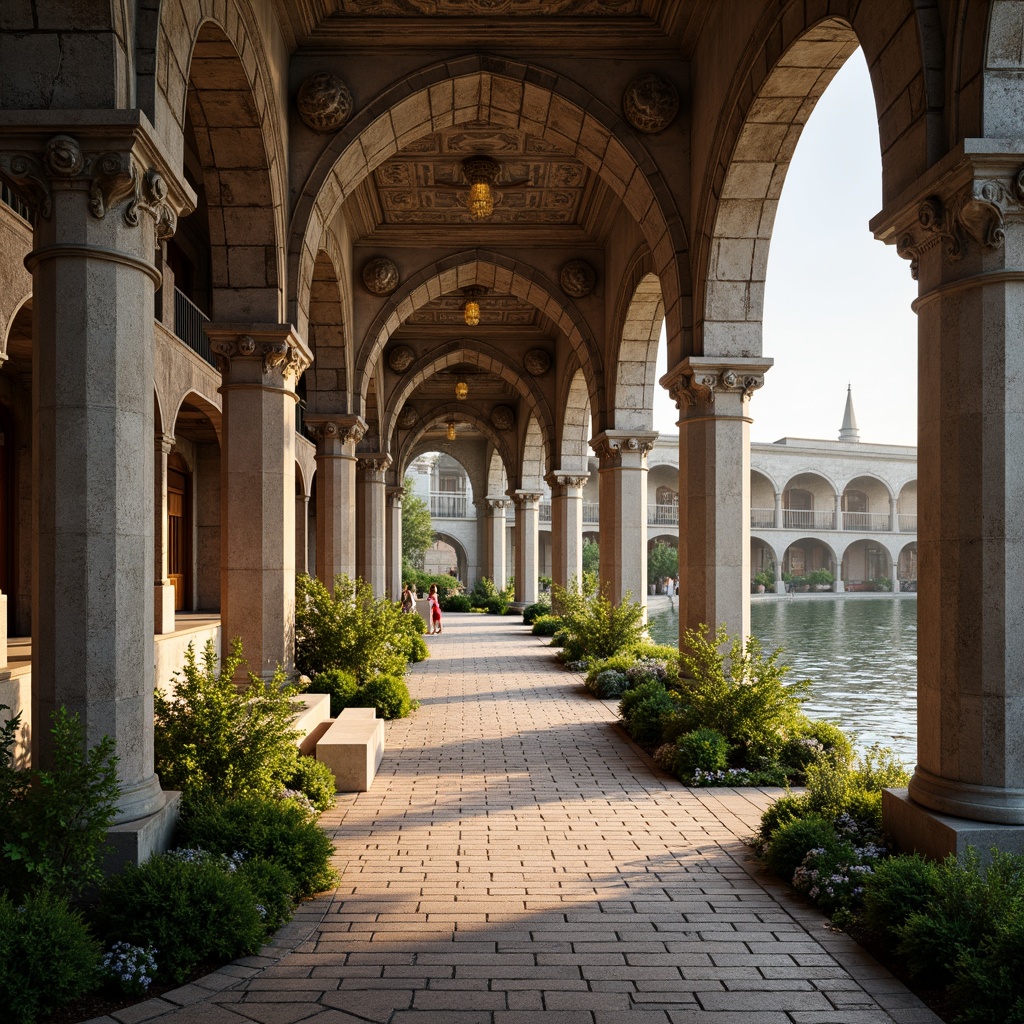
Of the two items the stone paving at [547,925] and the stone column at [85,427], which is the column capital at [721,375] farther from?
the stone column at [85,427]

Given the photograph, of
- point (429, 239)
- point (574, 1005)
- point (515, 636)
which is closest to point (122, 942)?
point (574, 1005)

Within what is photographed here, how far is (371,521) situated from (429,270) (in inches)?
254

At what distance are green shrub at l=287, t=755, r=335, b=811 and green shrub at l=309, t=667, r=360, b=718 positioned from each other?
315 centimetres

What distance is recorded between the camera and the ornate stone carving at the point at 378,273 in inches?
595

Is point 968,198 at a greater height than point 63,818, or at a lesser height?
greater

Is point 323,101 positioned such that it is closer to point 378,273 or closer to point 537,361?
point 378,273

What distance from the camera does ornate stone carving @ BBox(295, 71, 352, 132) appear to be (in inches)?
358

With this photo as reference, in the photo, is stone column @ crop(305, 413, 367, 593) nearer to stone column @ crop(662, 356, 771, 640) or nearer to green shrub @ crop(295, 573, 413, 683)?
green shrub @ crop(295, 573, 413, 683)

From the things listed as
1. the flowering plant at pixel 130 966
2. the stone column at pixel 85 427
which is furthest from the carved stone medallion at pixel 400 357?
the flowering plant at pixel 130 966

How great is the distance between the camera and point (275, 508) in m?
8.89

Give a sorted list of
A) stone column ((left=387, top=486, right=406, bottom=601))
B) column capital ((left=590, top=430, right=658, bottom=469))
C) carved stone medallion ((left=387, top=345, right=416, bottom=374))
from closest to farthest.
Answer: column capital ((left=590, top=430, right=658, bottom=469)) < carved stone medallion ((left=387, top=345, right=416, bottom=374)) < stone column ((left=387, top=486, right=406, bottom=601))

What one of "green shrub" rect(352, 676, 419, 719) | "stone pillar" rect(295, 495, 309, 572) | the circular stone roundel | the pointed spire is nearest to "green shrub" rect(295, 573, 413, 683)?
"green shrub" rect(352, 676, 419, 719)

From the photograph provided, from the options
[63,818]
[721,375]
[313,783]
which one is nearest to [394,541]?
[721,375]

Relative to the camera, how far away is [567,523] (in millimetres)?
21828
